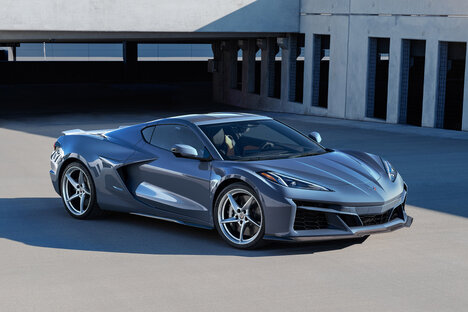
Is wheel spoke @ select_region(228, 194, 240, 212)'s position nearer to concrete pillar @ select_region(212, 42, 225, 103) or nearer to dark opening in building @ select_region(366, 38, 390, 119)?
dark opening in building @ select_region(366, 38, 390, 119)

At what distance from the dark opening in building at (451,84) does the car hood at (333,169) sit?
1259 centimetres

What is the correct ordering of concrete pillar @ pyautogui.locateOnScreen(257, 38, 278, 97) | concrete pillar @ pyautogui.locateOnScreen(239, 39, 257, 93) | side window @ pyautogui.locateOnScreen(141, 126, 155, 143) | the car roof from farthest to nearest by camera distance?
concrete pillar @ pyautogui.locateOnScreen(239, 39, 257, 93), concrete pillar @ pyautogui.locateOnScreen(257, 38, 278, 97), side window @ pyautogui.locateOnScreen(141, 126, 155, 143), the car roof

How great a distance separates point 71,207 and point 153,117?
1575 cm

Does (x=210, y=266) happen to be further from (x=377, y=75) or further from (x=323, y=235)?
(x=377, y=75)

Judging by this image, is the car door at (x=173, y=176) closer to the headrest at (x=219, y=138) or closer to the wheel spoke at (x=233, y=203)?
the headrest at (x=219, y=138)

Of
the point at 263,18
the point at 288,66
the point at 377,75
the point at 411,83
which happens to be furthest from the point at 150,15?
the point at 411,83

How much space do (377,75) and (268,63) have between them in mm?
6174

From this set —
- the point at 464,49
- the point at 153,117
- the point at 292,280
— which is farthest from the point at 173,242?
the point at 153,117

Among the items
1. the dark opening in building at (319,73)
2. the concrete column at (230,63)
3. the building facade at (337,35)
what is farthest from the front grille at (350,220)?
the concrete column at (230,63)

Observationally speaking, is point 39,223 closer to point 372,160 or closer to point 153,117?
point 372,160

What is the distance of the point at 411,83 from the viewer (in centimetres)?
2172

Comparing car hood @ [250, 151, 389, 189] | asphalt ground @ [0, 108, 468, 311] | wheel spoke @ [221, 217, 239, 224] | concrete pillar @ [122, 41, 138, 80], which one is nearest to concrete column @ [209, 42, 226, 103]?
concrete pillar @ [122, 41, 138, 80]

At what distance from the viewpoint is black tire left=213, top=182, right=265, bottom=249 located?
763 centimetres

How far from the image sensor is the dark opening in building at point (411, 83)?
21594 millimetres
